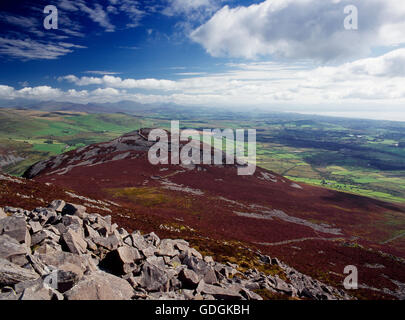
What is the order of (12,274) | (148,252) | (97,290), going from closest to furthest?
1. (12,274)
2. (97,290)
3. (148,252)

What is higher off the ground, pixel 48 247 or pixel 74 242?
pixel 48 247

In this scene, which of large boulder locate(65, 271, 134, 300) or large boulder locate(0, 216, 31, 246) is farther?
large boulder locate(0, 216, 31, 246)

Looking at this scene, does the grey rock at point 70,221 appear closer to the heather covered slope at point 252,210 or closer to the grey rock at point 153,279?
the grey rock at point 153,279

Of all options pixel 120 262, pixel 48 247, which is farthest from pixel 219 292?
pixel 48 247

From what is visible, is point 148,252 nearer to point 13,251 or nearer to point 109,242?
point 109,242

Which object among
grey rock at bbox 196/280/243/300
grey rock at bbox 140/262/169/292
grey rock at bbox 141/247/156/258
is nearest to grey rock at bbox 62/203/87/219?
grey rock at bbox 141/247/156/258

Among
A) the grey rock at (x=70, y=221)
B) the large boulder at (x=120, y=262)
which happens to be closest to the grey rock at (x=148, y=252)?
the large boulder at (x=120, y=262)

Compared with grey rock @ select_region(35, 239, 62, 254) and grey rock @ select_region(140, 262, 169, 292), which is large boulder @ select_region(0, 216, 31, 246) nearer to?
grey rock @ select_region(35, 239, 62, 254)

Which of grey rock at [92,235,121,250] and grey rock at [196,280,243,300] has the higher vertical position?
grey rock at [92,235,121,250]
